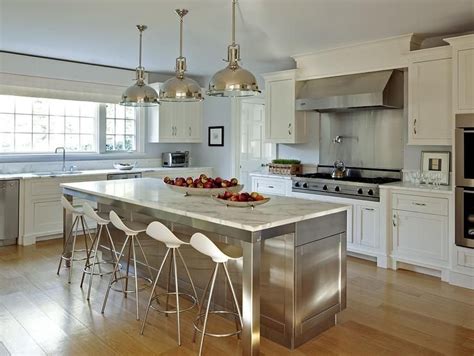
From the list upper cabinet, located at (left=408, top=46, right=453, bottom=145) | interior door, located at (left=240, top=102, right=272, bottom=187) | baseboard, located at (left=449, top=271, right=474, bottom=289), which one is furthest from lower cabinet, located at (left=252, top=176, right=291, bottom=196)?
baseboard, located at (left=449, top=271, right=474, bottom=289)

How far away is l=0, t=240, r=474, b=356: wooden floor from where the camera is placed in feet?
8.60

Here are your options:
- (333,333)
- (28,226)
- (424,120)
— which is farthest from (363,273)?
(28,226)

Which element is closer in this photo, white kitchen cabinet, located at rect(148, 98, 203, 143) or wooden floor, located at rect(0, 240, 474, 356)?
wooden floor, located at rect(0, 240, 474, 356)

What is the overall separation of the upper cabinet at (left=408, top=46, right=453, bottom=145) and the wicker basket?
5.53 ft

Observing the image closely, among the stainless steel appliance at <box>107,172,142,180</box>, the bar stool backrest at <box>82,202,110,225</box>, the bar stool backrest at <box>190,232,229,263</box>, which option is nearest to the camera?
the bar stool backrest at <box>190,232,229,263</box>

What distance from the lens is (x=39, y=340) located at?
270 centimetres

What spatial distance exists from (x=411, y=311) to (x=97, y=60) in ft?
16.9

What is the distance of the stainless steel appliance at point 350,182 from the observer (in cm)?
450

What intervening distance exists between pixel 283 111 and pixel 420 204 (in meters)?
2.29

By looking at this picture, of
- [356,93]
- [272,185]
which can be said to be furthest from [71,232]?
[356,93]

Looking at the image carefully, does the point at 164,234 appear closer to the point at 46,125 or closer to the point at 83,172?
the point at 83,172

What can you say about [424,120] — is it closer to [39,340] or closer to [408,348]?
[408,348]

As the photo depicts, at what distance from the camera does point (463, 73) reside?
3.84 m

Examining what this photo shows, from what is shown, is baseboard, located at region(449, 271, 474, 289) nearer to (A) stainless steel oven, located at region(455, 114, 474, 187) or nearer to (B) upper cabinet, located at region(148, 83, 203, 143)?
(A) stainless steel oven, located at region(455, 114, 474, 187)
